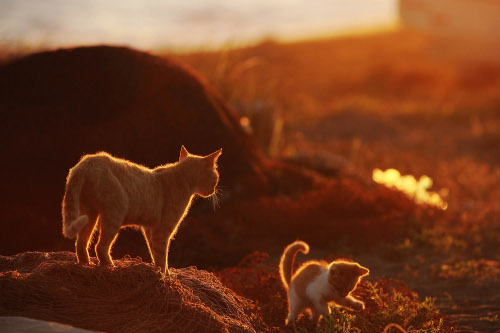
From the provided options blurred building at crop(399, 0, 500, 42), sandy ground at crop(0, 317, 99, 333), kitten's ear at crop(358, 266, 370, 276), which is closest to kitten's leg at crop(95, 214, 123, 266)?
sandy ground at crop(0, 317, 99, 333)

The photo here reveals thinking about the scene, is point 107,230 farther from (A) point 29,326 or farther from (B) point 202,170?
(B) point 202,170

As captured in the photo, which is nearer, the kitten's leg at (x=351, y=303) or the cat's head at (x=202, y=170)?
the cat's head at (x=202, y=170)

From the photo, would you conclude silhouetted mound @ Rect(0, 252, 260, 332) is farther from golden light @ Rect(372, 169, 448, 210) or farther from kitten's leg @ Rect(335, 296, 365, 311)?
golden light @ Rect(372, 169, 448, 210)

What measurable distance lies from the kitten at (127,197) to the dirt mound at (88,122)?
11.2 ft

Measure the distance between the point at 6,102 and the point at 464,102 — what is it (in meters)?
23.6

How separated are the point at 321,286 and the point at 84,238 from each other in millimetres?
2455

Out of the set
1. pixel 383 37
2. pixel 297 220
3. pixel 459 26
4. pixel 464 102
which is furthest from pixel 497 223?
pixel 383 37

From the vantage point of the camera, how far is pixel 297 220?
36.1 feet

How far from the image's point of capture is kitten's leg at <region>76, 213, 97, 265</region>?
5.43 metres

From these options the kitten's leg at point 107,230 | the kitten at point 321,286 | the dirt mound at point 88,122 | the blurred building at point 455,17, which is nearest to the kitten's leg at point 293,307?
the kitten at point 321,286

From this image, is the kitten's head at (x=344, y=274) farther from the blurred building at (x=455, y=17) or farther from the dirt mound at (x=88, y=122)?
the blurred building at (x=455, y=17)

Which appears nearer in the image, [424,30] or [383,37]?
[424,30]

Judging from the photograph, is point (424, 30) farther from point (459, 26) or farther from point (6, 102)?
point (6, 102)

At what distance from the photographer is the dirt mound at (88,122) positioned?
9078 mm
